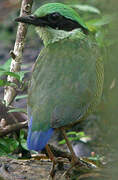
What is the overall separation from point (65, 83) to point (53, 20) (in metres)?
0.61

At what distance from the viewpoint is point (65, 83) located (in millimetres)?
3111

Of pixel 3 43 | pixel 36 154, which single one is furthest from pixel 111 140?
pixel 3 43

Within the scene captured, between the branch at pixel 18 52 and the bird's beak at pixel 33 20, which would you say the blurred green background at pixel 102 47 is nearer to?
the branch at pixel 18 52

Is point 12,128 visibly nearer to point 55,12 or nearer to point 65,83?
point 65,83

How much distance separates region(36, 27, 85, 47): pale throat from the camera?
344cm

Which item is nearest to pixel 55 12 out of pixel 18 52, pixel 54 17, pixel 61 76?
pixel 54 17

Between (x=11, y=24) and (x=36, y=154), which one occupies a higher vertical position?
(x=11, y=24)

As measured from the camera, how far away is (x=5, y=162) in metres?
3.61

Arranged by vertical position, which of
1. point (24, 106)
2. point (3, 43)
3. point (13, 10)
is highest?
point (13, 10)

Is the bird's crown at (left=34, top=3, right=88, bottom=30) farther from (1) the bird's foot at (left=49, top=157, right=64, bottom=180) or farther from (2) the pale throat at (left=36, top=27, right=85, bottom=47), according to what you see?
(1) the bird's foot at (left=49, top=157, right=64, bottom=180)

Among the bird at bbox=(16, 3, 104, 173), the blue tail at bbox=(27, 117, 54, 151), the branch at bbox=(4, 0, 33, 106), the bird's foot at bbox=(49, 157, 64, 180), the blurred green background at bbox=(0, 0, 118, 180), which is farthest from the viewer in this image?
the branch at bbox=(4, 0, 33, 106)

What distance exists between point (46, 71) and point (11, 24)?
6.59m

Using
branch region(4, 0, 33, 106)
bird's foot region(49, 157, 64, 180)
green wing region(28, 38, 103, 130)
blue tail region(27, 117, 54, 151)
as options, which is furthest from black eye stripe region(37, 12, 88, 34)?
bird's foot region(49, 157, 64, 180)

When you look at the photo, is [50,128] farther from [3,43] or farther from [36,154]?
[3,43]
